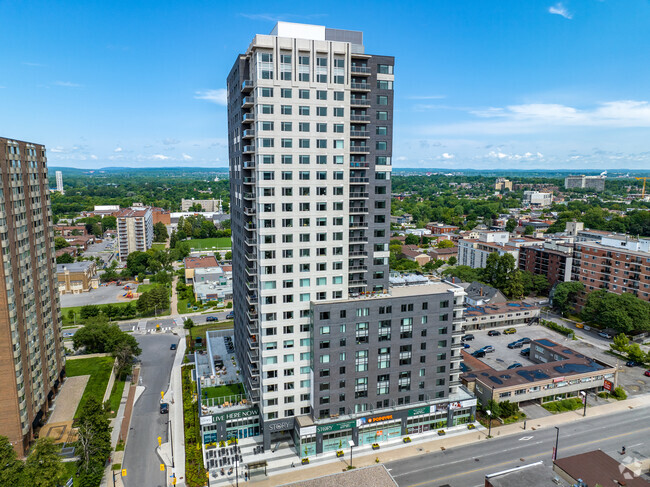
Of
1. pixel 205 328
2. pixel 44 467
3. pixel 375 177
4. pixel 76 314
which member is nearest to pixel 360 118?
pixel 375 177

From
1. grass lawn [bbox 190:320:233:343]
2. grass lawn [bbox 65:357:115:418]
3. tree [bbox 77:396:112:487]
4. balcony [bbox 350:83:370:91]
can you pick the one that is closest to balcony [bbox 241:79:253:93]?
balcony [bbox 350:83:370:91]

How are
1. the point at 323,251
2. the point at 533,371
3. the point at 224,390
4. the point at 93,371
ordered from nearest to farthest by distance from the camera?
1. the point at 323,251
2. the point at 224,390
3. the point at 533,371
4. the point at 93,371

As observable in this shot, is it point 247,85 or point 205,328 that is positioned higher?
point 247,85

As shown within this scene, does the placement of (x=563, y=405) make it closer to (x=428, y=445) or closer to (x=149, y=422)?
(x=428, y=445)

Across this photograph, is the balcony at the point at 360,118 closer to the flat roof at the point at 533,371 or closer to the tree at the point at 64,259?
the flat roof at the point at 533,371

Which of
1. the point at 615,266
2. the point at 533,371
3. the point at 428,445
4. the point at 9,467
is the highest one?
the point at 615,266

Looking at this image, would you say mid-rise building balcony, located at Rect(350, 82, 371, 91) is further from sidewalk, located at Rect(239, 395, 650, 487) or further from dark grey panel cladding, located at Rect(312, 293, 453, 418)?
sidewalk, located at Rect(239, 395, 650, 487)

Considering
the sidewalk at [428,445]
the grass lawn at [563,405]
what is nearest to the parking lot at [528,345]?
the sidewalk at [428,445]
